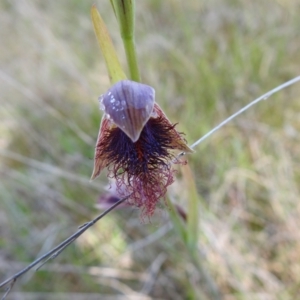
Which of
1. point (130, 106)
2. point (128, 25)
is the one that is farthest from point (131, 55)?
point (130, 106)

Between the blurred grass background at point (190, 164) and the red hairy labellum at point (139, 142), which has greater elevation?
the blurred grass background at point (190, 164)

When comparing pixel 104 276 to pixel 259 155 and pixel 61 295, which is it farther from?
pixel 259 155

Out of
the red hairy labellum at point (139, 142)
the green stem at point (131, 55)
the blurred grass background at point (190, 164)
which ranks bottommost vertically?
the red hairy labellum at point (139, 142)

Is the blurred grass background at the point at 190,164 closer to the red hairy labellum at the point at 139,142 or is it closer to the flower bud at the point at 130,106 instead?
the red hairy labellum at the point at 139,142

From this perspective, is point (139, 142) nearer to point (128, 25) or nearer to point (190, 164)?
point (128, 25)

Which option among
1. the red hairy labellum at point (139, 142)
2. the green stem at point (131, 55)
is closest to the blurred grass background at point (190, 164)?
the red hairy labellum at point (139, 142)

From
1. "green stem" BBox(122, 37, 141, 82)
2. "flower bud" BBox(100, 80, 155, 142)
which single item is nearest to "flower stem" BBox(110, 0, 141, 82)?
"green stem" BBox(122, 37, 141, 82)

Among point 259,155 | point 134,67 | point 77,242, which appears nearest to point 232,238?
point 259,155
